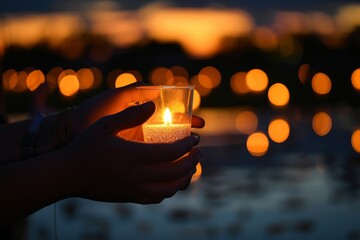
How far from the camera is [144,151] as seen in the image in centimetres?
169

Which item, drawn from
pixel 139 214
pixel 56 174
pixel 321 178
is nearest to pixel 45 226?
pixel 139 214

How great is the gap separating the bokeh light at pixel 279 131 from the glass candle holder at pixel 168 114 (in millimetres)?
12377

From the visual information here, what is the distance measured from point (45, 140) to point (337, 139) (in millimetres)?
12406

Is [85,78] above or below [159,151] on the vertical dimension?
below

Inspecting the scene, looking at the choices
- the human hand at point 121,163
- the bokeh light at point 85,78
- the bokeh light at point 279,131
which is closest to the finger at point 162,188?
the human hand at point 121,163

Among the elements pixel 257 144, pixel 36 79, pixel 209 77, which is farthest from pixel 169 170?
pixel 209 77

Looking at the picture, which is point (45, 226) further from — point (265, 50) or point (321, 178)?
point (265, 50)

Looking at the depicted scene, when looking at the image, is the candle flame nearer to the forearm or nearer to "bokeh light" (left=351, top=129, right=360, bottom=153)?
the forearm

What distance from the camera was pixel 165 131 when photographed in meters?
1.94

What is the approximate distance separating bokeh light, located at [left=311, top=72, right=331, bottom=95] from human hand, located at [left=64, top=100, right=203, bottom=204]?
42279mm

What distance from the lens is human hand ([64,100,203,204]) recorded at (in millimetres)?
1682

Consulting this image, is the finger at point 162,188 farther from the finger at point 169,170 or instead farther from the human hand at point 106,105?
the human hand at point 106,105

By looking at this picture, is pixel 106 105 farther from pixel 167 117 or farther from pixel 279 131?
pixel 279 131

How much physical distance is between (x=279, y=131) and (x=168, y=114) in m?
15.5
